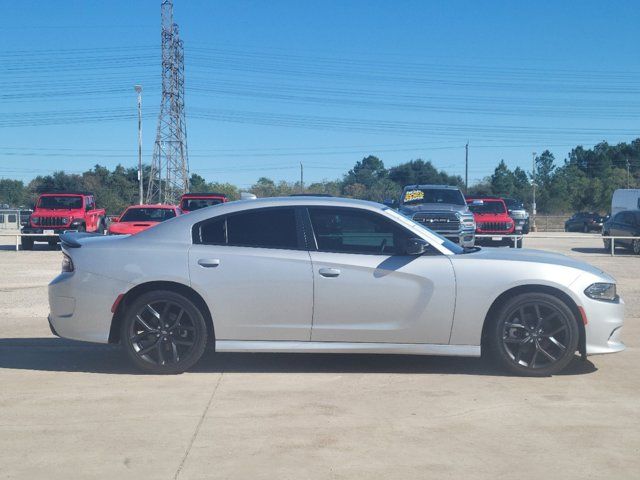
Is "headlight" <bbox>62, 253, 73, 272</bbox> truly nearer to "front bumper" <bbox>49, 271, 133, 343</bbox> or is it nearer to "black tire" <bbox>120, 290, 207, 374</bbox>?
"front bumper" <bbox>49, 271, 133, 343</bbox>

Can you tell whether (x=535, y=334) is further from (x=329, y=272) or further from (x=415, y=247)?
(x=329, y=272)

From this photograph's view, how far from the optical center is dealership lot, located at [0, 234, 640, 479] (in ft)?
16.3

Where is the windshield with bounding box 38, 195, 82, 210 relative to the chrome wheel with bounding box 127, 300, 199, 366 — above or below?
above

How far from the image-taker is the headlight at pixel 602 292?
7164mm

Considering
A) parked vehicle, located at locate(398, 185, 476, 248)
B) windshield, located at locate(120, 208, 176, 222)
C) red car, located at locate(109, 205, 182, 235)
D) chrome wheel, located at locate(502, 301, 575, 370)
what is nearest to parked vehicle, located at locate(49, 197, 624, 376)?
chrome wheel, located at locate(502, 301, 575, 370)

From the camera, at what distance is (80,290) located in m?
7.36

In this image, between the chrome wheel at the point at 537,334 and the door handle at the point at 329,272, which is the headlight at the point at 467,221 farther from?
the door handle at the point at 329,272

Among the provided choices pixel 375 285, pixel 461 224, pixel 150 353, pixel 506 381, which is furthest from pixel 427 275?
pixel 461 224

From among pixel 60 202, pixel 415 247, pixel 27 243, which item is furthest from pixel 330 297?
pixel 60 202

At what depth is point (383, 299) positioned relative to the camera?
23.4ft

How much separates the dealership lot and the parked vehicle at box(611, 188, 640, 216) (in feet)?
89.2

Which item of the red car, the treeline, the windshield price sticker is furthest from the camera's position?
the treeline

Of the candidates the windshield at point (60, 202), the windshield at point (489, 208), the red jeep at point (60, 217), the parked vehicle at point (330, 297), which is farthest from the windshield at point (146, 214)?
the parked vehicle at point (330, 297)

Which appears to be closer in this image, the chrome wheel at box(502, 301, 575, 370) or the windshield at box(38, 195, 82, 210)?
the chrome wheel at box(502, 301, 575, 370)
